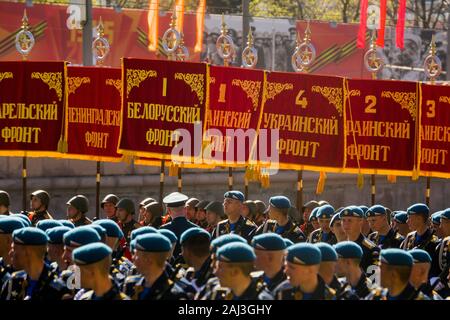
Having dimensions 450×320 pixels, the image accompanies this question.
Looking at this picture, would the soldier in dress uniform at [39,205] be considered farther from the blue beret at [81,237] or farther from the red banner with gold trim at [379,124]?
the blue beret at [81,237]

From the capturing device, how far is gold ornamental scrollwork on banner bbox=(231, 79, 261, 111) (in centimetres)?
1591

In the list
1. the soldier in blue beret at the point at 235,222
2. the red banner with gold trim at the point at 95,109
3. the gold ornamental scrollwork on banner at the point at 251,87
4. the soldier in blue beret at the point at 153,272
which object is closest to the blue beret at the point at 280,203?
the soldier in blue beret at the point at 235,222

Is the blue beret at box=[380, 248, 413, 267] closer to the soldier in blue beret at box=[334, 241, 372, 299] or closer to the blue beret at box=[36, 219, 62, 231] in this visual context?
the soldier in blue beret at box=[334, 241, 372, 299]

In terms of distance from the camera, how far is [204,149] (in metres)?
15.5

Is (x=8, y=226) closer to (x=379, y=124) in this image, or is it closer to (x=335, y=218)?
(x=335, y=218)

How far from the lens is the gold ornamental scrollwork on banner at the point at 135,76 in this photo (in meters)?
15.8

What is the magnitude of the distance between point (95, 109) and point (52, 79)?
0.70 m

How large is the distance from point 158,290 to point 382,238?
5.62 metres

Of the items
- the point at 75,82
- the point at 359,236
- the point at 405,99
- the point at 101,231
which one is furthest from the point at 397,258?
the point at 75,82

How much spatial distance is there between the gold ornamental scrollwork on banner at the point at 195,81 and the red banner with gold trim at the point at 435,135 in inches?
111

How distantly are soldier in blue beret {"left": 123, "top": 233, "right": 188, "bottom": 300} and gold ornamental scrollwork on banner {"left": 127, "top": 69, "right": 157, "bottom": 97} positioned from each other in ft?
21.4

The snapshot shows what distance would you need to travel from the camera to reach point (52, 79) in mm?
16172

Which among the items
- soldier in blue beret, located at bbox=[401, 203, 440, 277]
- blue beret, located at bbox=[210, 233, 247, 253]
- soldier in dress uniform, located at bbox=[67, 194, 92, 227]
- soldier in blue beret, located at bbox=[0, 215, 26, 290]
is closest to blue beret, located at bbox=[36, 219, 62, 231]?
soldier in blue beret, located at bbox=[0, 215, 26, 290]
